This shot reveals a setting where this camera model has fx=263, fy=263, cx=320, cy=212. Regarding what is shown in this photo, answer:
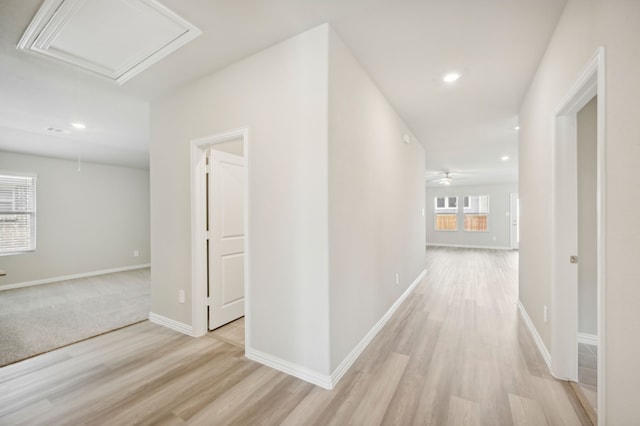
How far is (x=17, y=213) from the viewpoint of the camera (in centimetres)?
498

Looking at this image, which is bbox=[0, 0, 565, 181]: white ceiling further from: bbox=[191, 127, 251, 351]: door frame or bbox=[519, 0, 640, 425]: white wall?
bbox=[191, 127, 251, 351]: door frame

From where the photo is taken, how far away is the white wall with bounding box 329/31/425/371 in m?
2.04

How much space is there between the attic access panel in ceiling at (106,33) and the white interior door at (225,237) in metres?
1.04

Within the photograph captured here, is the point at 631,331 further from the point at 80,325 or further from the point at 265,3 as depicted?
the point at 80,325

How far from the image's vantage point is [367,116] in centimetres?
267

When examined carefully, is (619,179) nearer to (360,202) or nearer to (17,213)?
(360,202)

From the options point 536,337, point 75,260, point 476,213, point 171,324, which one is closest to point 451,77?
point 536,337

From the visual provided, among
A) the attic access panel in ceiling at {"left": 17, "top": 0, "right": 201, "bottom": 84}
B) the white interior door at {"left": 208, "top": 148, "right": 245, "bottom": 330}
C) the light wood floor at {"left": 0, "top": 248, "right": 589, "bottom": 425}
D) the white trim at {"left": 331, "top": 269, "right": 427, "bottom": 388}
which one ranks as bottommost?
the light wood floor at {"left": 0, "top": 248, "right": 589, "bottom": 425}

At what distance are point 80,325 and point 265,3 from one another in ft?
13.0

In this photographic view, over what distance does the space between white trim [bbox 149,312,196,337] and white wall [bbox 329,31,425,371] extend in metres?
1.75

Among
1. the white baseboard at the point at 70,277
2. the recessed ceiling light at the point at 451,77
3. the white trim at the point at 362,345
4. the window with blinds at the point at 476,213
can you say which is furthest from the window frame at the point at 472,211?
the white baseboard at the point at 70,277

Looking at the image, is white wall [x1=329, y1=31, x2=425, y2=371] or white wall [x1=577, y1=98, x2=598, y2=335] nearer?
white wall [x1=329, y1=31, x2=425, y2=371]

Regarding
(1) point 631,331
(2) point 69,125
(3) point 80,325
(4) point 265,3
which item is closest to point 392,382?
(1) point 631,331

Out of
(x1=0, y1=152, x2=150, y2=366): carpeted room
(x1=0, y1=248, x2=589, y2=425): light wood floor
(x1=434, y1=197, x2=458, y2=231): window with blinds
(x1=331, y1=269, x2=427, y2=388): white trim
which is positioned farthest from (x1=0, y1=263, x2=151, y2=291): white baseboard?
(x1=434, y1=197, x2=458, y2=231): window with blinds
